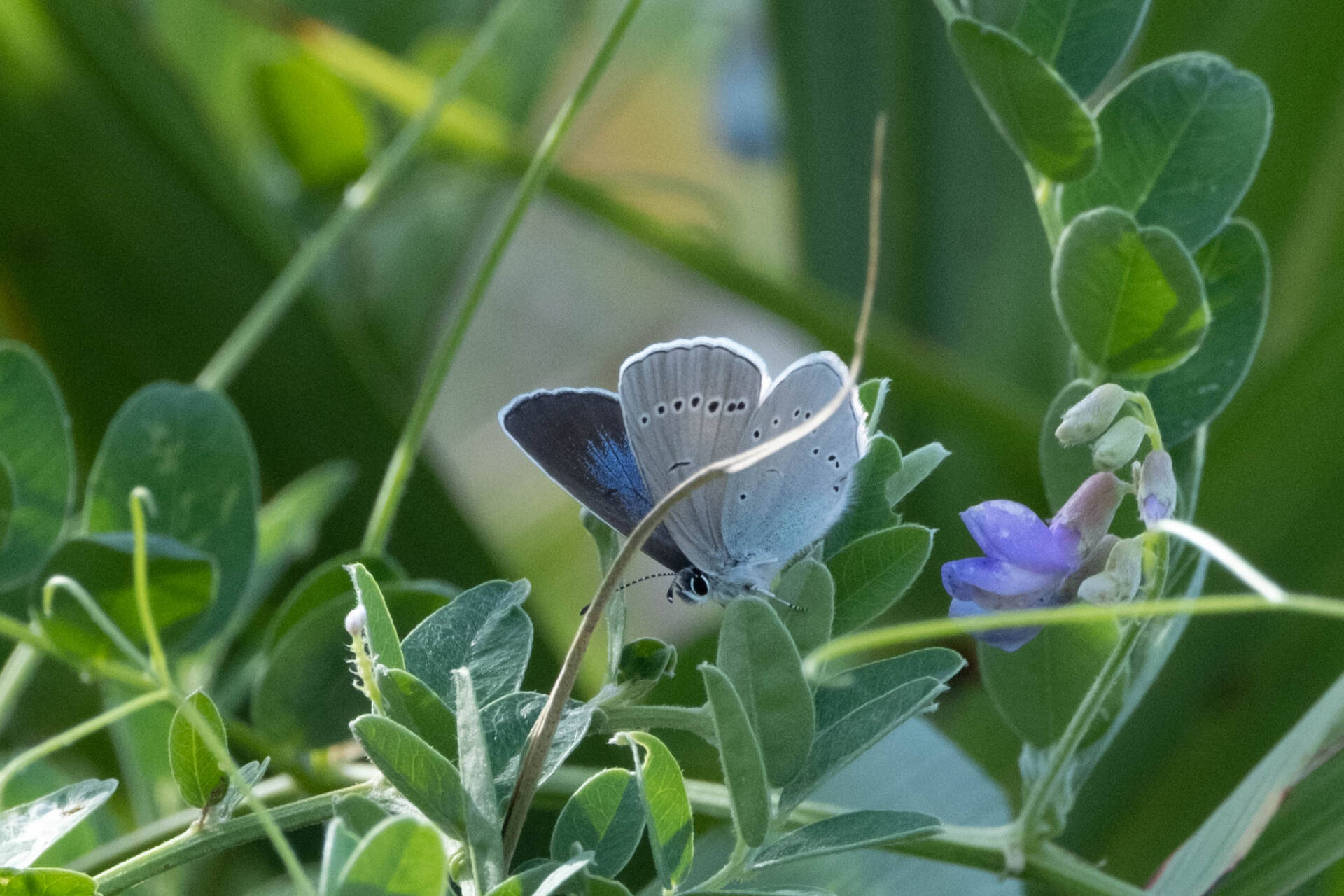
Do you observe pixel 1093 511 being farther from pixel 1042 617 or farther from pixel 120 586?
pixel 120 586

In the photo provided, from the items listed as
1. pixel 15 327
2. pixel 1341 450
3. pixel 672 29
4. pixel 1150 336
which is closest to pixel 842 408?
pixel 1150 336

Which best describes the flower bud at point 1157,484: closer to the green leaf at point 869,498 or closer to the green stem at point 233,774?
the green leaf at point 869,498

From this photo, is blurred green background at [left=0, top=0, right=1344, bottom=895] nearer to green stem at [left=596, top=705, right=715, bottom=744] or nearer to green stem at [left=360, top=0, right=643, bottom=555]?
→ green stem at [left=360, top=0, right=643, bottom=555]

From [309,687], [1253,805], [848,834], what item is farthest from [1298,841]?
[309,687]

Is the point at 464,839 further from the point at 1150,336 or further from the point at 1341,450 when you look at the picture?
the point at 1341,450

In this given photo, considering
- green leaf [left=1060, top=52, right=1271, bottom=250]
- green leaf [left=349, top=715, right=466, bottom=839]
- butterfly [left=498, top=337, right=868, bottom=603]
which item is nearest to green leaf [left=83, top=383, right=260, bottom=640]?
butterfly [left=498, top=337, right=868, bottom=603]

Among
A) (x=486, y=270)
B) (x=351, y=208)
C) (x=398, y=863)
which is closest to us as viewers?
(x=398, y=863)
